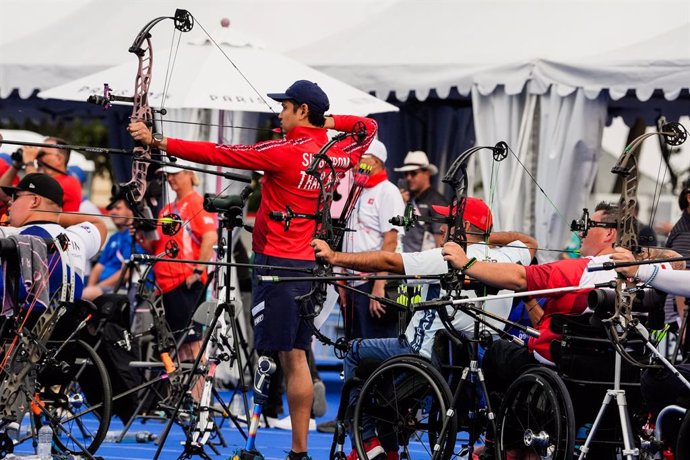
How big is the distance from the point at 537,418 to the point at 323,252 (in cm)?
118

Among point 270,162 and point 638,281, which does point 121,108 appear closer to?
point 270,162

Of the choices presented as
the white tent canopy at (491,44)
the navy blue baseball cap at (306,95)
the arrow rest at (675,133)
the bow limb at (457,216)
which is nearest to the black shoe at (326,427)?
the navy blue baseball cap at (306,95)

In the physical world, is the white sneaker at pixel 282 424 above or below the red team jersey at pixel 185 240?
below

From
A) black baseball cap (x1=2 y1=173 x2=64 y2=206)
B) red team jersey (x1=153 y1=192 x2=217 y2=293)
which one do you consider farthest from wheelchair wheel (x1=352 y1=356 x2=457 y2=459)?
red team jersey (x1=153 y1=192 x2=217 y2=293)

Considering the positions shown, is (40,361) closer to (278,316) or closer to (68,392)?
(68,392)

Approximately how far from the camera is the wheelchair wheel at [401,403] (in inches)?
249

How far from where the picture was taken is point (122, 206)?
1216 centimetres

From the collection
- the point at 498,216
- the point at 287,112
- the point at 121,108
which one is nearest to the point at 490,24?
the point at 498,216

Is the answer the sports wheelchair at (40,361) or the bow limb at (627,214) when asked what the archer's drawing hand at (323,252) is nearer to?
the bow limb at (627,214)

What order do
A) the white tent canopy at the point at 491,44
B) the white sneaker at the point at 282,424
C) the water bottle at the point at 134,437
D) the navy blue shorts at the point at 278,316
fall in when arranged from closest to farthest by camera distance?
the navy blue shorts at the point at 278,316 → the water bottle at the point at 134,437 → the white sneaker at the point at 282,424 → the white tent canopy at the point at 491,44

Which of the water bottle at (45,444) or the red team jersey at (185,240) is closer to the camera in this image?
the water bottle at (45,444)

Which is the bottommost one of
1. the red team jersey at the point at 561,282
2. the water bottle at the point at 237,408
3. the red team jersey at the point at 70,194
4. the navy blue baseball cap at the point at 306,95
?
the water bottle at the point at 237,408

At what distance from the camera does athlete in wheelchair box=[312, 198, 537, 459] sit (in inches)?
249

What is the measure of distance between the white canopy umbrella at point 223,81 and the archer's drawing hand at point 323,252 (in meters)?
2.69
